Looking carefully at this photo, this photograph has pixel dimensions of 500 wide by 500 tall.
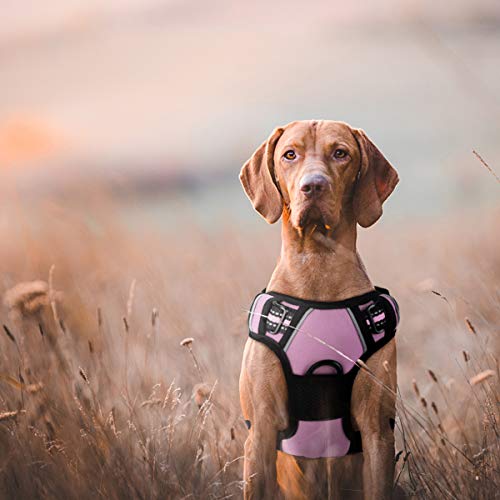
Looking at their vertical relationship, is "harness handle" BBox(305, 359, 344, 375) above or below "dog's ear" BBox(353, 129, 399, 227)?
below

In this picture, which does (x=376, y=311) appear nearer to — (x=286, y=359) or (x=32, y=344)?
(x=286, y=359)

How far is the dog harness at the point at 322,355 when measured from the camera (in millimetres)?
2467

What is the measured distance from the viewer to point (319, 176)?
7.91 feet

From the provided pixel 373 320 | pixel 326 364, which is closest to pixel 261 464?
pixel 326 364

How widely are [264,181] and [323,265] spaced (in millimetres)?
352

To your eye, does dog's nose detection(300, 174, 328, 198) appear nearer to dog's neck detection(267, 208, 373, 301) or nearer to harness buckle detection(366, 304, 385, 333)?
dog's neck detection(267, 208, 373, 301)

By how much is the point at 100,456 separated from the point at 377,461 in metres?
0.96

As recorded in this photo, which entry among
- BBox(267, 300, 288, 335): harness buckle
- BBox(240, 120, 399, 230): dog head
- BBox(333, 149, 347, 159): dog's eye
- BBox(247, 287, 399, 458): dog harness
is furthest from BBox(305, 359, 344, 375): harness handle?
BBox(333, 149, 347, 159): dog's eye

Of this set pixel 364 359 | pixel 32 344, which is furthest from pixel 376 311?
pixel 32 344

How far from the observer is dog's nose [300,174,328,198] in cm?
240

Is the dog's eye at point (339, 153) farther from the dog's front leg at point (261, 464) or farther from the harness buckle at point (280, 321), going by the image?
the dog's front leg at point (261, 464)

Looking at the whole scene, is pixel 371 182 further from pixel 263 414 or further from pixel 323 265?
pixel 263 414

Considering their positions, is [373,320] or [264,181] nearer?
[373,320]

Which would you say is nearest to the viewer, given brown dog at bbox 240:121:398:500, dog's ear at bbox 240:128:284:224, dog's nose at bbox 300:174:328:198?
dog's nose at bbox 300:174:328:198
